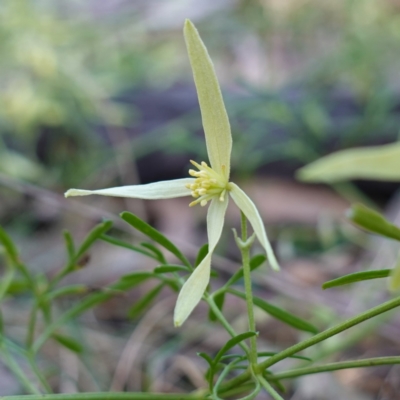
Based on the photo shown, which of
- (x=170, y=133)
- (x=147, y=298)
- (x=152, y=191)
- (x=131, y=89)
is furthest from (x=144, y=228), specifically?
(x=131, y=89)

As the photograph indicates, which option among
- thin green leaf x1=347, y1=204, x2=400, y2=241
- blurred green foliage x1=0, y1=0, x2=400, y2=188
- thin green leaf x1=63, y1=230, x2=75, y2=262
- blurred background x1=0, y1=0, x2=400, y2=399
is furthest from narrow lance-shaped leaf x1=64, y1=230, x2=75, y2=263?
blurred green foliage x1=0, y1=0, x2=400, y2=188

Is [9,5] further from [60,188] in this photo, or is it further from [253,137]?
[253,137]

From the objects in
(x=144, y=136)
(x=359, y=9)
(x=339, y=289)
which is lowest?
(x=339, y=289)

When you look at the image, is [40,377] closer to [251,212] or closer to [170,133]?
[251,212]

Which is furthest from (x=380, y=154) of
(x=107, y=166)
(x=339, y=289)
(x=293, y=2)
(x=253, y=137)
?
(x=293, y=2)

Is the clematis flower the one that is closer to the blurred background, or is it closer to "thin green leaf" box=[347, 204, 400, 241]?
"thin green leaf" box=[347, 204, 400, 241]

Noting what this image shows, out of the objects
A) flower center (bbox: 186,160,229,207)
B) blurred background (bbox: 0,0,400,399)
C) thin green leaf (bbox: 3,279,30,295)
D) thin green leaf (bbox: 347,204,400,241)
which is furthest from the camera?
blurred background (bbox: 0,0,400,399)
